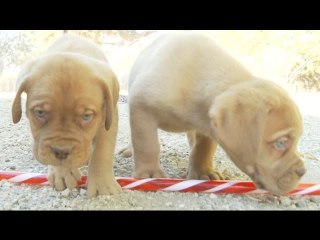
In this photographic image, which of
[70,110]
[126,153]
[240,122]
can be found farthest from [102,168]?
[126,153]

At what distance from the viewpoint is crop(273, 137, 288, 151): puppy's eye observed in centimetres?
330

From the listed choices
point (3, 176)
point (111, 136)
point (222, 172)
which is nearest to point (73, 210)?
point (111, 136)

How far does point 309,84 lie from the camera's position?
297 inches

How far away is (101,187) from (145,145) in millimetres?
619

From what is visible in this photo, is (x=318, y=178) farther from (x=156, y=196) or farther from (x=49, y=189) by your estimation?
(x=49, y=189)

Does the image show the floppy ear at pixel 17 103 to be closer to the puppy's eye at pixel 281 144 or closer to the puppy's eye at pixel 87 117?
the puppy's eye at pixel 87 117

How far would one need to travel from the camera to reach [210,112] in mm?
3316

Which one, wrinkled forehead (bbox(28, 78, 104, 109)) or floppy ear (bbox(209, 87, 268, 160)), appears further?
floppy ear (bbox(209, 87, 268, 160))

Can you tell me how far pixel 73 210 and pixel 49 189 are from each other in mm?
551

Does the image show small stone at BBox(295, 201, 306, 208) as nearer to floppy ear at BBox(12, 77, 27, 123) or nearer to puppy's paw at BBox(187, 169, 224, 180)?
puppy's paw at BBox(187, 169, 224, 180)

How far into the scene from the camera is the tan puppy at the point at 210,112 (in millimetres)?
3205

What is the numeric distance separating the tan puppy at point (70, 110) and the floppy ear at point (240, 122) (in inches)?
30.9

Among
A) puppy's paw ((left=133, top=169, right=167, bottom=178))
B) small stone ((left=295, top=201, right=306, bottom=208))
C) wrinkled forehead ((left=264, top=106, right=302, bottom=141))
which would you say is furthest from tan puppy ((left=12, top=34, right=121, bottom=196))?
small stone ((left=295, top=201, right=306, bottom=208))

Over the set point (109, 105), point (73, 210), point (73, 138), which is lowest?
point (73, 210)
